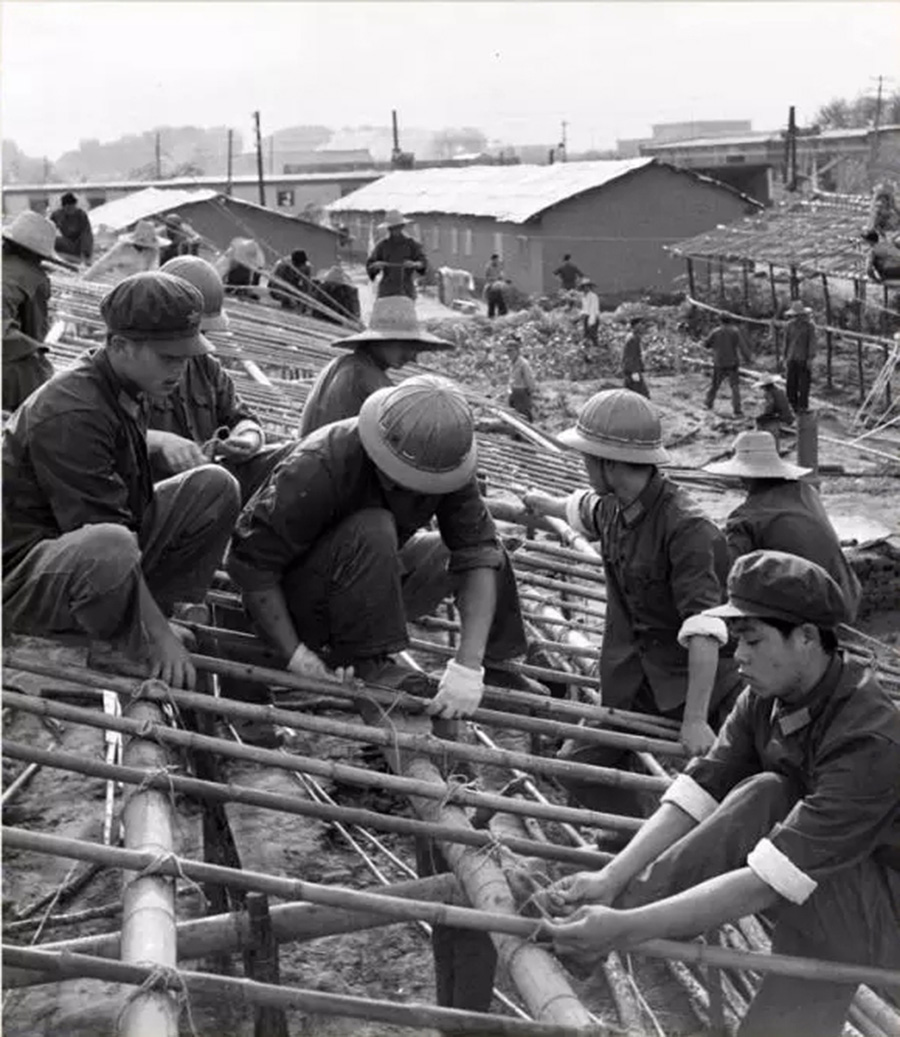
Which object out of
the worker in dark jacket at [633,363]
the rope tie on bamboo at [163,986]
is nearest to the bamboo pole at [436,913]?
the rope tie on bamboo at [163,986]

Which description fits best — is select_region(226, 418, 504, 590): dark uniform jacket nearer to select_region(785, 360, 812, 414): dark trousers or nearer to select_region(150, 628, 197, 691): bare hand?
select_region(150, 628, 197, 691): bare hand

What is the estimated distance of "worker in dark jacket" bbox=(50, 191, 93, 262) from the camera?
17625 millimetres

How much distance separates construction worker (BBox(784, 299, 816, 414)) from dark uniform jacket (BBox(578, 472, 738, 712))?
14.9 meters

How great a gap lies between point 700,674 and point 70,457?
1.96m

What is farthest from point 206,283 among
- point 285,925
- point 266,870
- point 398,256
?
point 398,256

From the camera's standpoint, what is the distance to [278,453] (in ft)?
17.6

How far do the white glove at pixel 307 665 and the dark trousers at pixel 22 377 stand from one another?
2946mm

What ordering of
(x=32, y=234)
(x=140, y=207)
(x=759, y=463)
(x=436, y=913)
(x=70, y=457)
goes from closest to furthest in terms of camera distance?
(x=436, y=913), (x=70, y=457), (x=759, y=463), (x=32, y=234), (x=140, y=207)

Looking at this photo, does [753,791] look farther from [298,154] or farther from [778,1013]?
[298,154]

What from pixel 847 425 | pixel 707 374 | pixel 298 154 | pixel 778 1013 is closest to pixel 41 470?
pixel 778 1013

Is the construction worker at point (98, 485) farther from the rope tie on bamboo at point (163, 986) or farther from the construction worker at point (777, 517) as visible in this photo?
the construction worker at point (777, 517)

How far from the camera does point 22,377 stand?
6957 mm

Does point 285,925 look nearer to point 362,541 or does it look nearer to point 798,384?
point 362,541

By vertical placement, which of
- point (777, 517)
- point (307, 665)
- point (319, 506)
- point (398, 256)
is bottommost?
point (307, 665)
